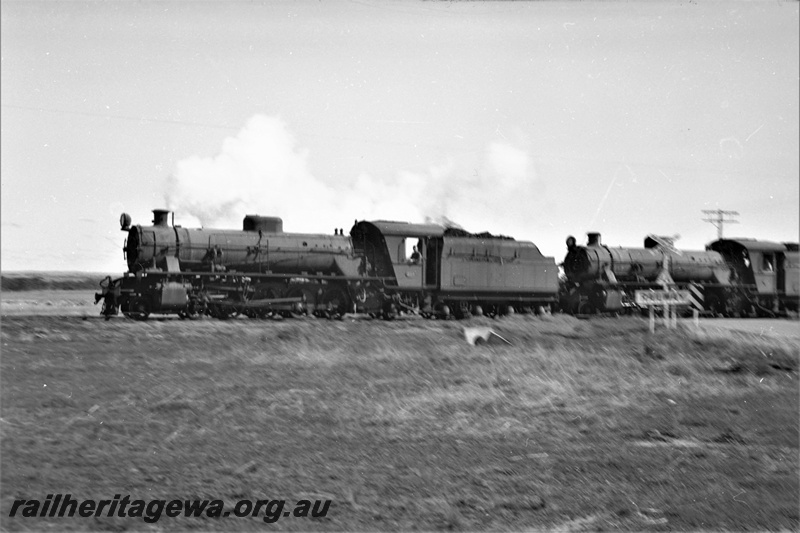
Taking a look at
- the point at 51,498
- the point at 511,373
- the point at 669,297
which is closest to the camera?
the point at 51,498

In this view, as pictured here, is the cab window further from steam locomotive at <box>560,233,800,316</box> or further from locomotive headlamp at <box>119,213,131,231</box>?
locomotive headlamp at <box>119,213,131,231</box>

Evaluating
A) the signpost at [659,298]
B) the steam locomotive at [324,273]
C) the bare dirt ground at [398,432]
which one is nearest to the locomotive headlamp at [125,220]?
the steam locomotive at [324,273]

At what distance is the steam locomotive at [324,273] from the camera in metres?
22.2

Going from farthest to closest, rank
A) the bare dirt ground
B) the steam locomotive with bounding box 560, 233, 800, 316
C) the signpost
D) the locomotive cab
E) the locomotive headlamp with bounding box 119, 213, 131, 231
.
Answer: the steam locomotive with bounding box 560, 233, 800, 316 < the locomotive cab < the locomotive headlamp with bounding box 119, 213, 131, 231 < the signpost < the bare dirt ground

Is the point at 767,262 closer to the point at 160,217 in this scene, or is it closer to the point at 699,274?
the point at 699,274

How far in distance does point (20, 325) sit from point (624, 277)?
25043mm

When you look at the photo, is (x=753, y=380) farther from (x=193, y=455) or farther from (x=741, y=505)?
(x=193, y=455)

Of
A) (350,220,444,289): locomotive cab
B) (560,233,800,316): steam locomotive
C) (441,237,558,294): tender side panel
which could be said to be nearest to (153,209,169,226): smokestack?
(350,220,444,289): locomotive cab

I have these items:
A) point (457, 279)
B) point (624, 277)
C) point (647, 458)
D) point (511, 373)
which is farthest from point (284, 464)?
point (624, 277)

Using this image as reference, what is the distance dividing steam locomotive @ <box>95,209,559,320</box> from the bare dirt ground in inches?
229

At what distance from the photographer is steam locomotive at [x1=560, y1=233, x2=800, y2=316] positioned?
1261 inches

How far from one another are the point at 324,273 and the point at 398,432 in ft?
52.8

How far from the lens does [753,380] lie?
1473 cm

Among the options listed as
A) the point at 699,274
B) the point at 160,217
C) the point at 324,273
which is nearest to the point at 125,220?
the point at 160,217
